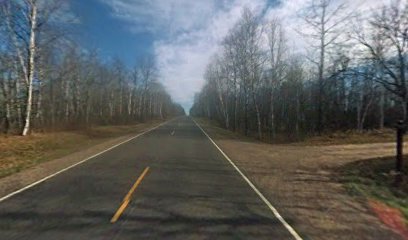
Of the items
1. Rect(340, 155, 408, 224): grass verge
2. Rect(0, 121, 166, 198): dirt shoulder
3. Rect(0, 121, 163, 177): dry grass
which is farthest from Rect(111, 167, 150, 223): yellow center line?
Rect(340, 155, 408, 224): grass verge

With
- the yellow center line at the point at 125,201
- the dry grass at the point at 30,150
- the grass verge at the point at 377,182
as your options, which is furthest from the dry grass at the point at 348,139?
the yellow center line at the point at 125,201

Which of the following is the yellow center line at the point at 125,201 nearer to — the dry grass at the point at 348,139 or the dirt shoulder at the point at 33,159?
the dirt shoulder at the point at 33,159

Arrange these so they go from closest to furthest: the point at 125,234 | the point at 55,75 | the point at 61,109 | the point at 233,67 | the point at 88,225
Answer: the point at 125,234, the point at 88,225, the point at 55,75, the point at 233,67, the point at 61,109

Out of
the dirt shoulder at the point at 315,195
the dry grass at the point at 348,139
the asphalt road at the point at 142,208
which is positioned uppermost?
the dry grass at the point at 348,139

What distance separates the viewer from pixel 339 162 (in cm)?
1605

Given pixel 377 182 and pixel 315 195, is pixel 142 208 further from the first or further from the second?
pixel 377 182

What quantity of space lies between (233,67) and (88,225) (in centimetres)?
4383

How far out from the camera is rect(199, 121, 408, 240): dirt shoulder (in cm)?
681

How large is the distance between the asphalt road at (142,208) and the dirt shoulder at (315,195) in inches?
22.0

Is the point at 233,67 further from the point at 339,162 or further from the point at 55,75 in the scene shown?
the point at 339,162

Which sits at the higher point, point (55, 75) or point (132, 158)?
point (55, 75)

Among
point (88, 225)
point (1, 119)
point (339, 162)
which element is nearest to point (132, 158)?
point (339, 162)

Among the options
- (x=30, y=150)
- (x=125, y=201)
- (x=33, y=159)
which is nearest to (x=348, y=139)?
(x=33, y=159)

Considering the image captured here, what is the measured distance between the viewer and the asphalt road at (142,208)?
20.6 feet
